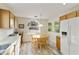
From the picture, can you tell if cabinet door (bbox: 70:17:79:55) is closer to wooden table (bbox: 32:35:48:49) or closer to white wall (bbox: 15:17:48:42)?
wooden table (bbox: 32:35:48:49)

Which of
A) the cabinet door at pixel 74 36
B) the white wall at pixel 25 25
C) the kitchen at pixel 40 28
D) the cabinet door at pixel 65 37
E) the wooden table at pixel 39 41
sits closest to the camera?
the cabinet door at pixel 74 36

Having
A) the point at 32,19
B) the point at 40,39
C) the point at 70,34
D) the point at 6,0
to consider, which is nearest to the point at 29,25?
the point at 32,19

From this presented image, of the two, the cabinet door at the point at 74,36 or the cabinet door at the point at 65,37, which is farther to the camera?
the cabinet door at the point at 65,37

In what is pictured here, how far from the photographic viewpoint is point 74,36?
128 inches

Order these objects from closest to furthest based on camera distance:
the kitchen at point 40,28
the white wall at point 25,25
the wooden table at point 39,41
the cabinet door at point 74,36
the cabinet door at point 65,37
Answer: the cabinet door at point 74,36
the kitchen at point 40,28
the cabinet door at point 65,37
the wooden table at point 39,41
the white wall at point 25,25

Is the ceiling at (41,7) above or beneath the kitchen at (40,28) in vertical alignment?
above

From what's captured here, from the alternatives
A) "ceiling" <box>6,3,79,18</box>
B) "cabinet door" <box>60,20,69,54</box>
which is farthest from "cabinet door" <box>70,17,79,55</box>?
"ceiling" <box>6,3,79,18</box>

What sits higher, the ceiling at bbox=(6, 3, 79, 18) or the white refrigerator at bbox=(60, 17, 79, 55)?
the ceiling at bbox=(6, 3, 79, 18)

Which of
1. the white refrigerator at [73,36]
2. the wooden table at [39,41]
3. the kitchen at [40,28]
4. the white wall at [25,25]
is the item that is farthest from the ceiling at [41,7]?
the white wall at [25,25]

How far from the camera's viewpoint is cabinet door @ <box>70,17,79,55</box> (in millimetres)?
3066

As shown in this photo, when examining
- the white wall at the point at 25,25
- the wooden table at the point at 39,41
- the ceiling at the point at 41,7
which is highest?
the ceiling at the point at 41,7

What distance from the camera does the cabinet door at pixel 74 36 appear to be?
3066 millimetres

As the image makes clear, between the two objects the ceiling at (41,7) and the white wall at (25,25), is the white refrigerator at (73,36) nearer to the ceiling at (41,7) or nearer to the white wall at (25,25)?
the ceiling at (41,7)

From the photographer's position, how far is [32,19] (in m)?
7.98
